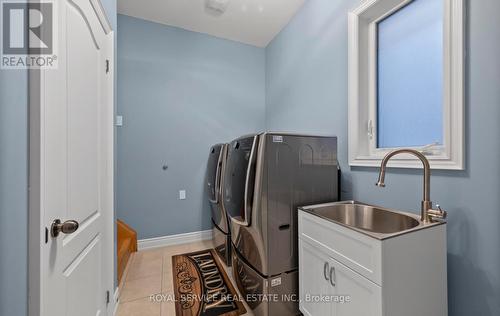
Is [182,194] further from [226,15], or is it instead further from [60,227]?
[226,15]

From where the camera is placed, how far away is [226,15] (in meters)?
2.56

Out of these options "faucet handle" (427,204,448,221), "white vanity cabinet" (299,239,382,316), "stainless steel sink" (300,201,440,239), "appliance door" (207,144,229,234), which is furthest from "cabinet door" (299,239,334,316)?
"appliance door" (207,144,229,234)

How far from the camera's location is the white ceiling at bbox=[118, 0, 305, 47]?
2365 millimetres

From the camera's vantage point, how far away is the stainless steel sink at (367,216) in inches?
48.9

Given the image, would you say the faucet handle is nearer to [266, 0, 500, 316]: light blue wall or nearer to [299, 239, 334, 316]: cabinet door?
[266, 0, 500, 316]: light blue wall

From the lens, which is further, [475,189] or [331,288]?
[331,288]

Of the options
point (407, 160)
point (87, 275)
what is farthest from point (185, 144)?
point (407, 160)

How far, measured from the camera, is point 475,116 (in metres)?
1.04

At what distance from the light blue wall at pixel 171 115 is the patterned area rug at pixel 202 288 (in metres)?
0.66

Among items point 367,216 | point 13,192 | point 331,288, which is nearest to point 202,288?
point 331,288

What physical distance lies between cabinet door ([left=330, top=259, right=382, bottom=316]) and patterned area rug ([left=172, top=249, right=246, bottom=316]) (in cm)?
83

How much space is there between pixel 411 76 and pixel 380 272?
1334mm

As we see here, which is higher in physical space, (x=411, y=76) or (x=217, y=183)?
(x=411, y=76)

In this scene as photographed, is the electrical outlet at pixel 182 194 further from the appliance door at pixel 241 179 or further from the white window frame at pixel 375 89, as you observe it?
the white window frame at pixel 375 89
